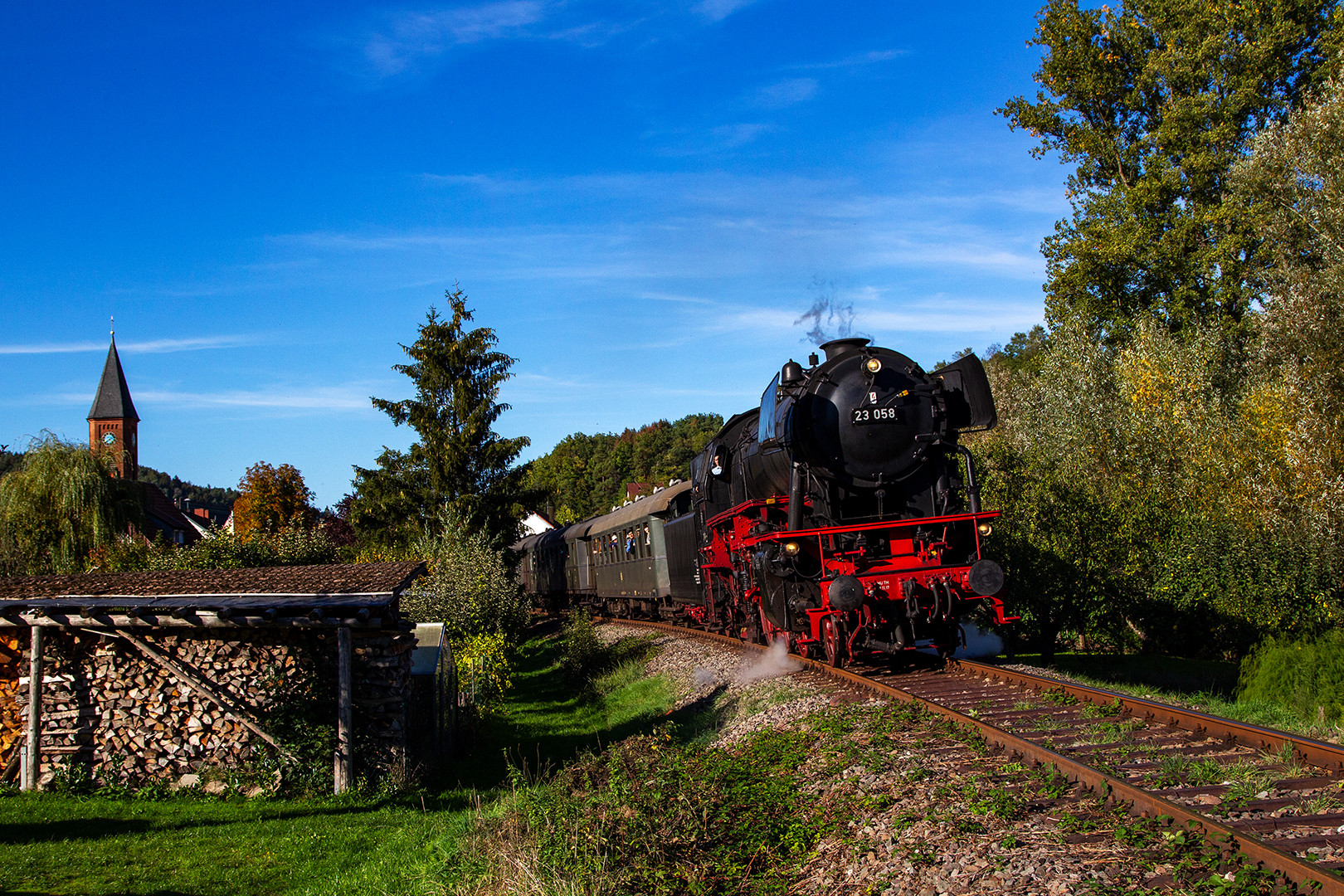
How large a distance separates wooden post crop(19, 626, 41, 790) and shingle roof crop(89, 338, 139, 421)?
73.8 meters

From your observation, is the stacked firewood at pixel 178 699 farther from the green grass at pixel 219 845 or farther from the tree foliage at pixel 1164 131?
the tree foliage at pixel 1164 131

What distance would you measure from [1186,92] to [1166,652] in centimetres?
1587

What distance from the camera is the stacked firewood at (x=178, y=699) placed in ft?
31.3

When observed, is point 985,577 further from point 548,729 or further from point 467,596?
point 467,596

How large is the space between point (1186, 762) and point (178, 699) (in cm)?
951

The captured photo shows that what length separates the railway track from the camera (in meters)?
4.61

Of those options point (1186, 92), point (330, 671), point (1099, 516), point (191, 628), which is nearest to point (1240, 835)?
point (330, 671)

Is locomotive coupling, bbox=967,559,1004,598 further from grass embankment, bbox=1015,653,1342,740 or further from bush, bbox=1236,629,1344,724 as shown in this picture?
bush, bbox=1236,629,1344,724

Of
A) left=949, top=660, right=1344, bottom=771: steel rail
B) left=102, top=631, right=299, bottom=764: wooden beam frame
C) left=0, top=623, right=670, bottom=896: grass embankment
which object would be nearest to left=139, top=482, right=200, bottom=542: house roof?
left=102, top=631, right=299, bottom=764: wooden beam frame

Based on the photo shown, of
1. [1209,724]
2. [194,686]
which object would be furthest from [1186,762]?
[194,686]

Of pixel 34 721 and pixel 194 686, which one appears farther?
pixel 194 686

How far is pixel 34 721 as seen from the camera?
30.6ft

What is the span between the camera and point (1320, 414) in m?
17.1

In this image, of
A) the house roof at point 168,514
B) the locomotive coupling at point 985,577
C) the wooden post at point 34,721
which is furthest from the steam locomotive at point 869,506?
the house roof at point 168,514
